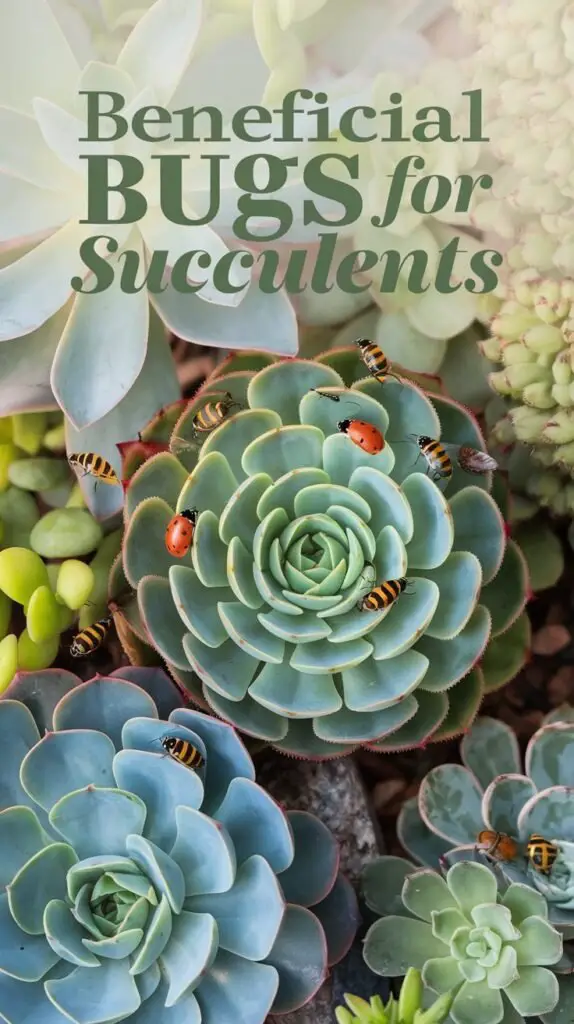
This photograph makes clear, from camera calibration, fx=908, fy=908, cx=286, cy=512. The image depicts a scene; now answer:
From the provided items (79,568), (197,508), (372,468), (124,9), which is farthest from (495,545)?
(124,9)

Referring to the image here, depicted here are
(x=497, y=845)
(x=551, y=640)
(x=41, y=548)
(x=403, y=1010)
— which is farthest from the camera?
(x=551, y=640)

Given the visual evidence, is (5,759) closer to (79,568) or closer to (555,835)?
(79,568)

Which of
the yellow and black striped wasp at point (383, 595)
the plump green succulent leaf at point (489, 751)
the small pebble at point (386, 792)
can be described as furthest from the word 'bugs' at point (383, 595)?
the small pebble at point (386, 792)

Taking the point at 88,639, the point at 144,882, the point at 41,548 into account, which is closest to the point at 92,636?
the point at 88,639

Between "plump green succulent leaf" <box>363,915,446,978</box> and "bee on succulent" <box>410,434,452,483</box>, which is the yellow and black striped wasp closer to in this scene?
"bee on succulent" <box>410,434,452,483</box>

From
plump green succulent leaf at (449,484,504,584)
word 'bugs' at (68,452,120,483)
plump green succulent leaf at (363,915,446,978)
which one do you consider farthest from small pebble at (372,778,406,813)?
word 'bugs' at (68,452,120,483)

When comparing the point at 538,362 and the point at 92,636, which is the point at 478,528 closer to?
the point at 538,362

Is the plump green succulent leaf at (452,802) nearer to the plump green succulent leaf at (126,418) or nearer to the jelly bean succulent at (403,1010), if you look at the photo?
the jelly bean succulent at (403,1010)
